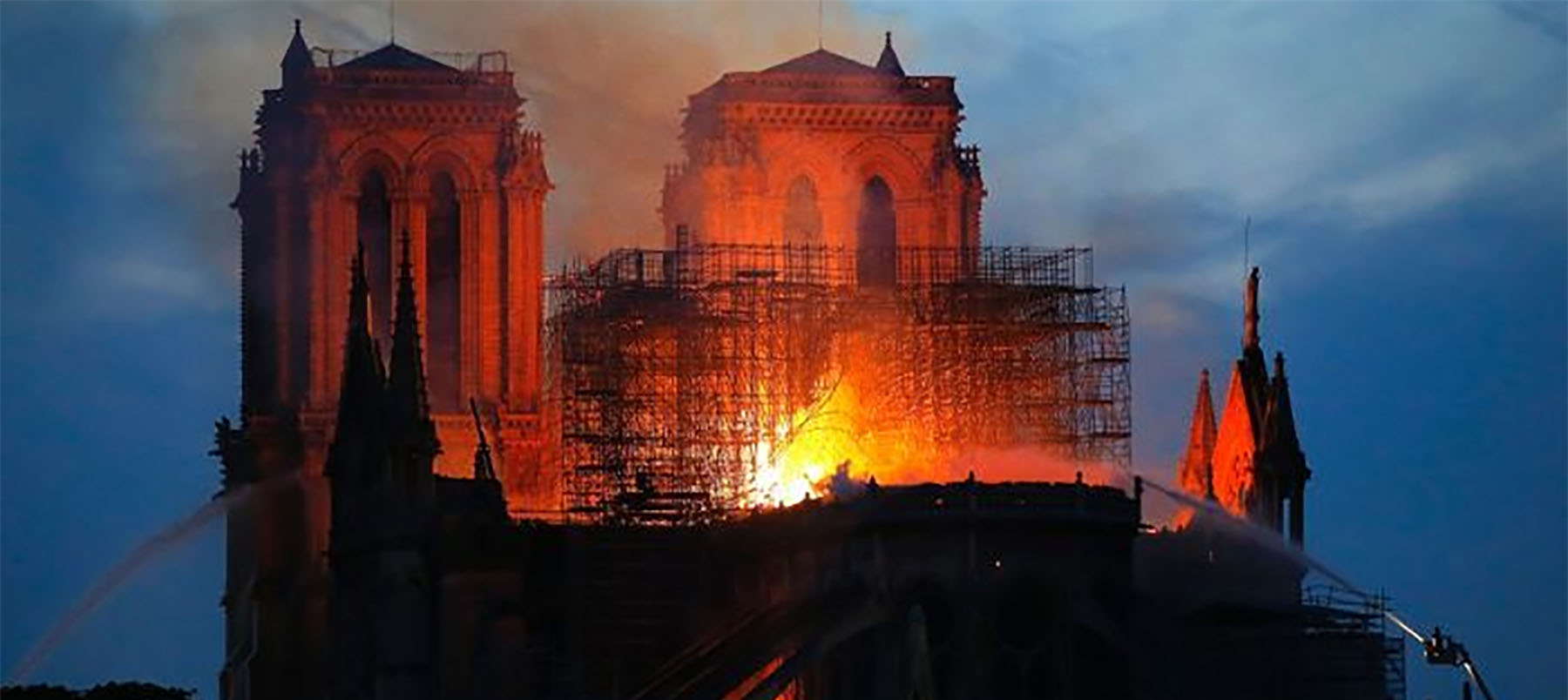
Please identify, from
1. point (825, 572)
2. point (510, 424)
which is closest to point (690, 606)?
point (825, 572)

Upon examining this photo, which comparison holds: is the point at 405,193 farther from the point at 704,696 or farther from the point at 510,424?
the point at 704,696

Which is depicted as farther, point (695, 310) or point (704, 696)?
point (695, 310)

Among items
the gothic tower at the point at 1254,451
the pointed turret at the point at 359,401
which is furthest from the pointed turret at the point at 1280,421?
the pointed turret at the point at 359,401

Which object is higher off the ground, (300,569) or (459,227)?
(459,227)

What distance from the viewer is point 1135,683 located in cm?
12175

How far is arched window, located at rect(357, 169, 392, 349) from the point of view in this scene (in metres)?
150

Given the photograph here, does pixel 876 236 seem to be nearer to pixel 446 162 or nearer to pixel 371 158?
pixel 446 162

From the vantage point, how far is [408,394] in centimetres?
13575

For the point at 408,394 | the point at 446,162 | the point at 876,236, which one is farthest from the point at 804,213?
the point at 408,394

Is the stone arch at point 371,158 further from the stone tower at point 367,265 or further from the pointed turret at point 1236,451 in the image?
the pointed turret at point 1236,451

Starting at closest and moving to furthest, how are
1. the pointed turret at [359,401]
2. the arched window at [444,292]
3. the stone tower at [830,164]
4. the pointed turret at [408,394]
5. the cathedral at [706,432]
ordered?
the cathedral at [706,432] → the pointed turret at [408,394] → the pointed turret at [359,401] → the stone tower at [830,164] → the arched window at [444,292]

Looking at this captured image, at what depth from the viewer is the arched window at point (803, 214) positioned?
149125mm

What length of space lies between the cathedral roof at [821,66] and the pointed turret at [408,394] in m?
14.6

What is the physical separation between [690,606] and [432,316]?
22275mm
